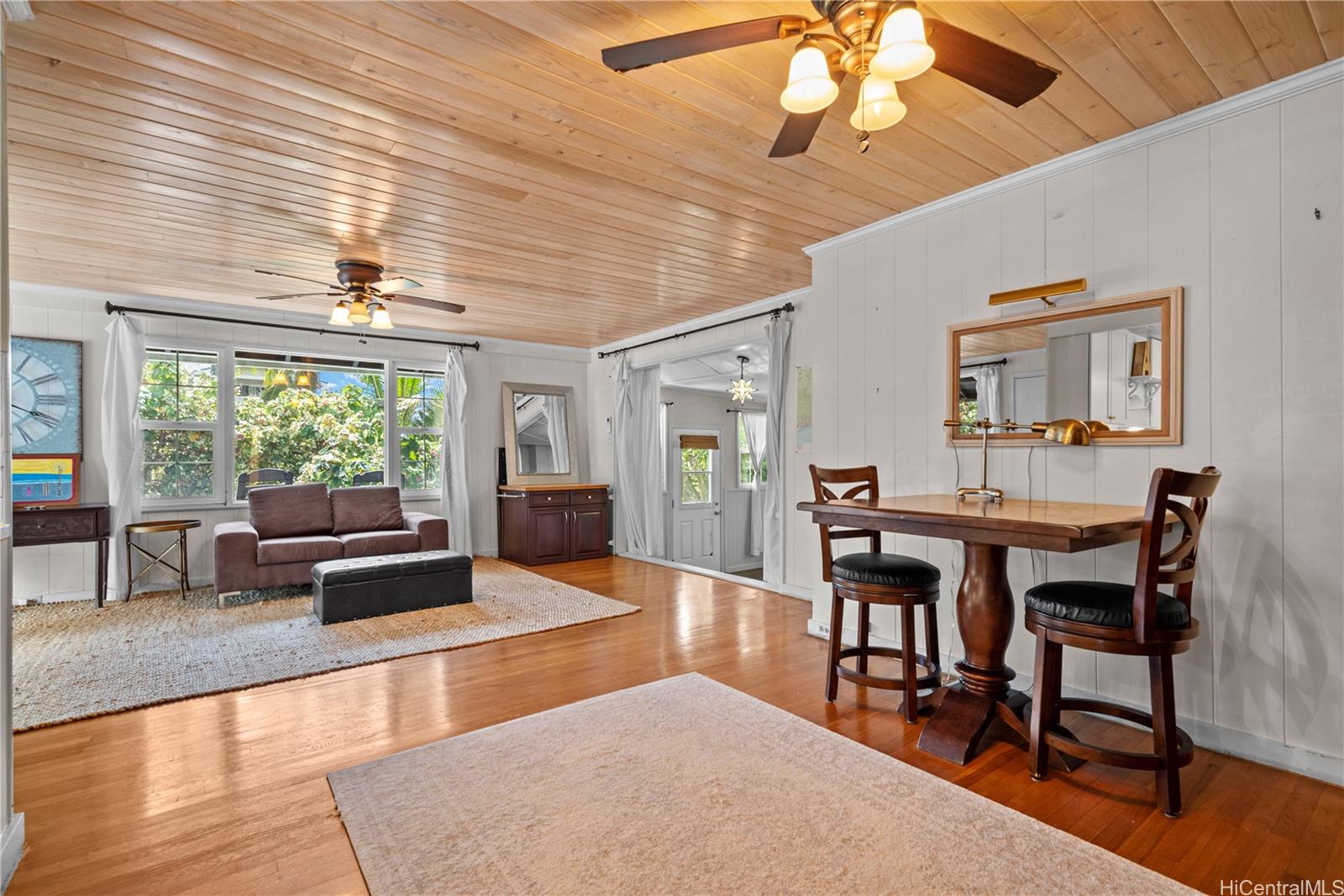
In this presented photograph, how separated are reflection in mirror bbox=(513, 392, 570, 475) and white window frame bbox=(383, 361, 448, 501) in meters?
0.87

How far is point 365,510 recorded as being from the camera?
583cm

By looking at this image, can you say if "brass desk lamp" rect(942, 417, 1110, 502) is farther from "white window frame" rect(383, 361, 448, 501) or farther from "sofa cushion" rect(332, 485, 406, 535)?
"white window frame" rect(383, 361, 448, 501)

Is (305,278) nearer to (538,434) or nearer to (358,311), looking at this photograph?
(358,311)

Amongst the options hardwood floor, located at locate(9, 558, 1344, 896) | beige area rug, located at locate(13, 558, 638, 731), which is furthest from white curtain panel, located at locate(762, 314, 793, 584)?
hardwood floor, located at locate(9, 558, 1344, 896)

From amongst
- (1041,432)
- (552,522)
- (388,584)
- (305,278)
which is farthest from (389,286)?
(1041,432)

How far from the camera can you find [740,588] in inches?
212

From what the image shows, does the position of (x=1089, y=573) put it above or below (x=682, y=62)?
below

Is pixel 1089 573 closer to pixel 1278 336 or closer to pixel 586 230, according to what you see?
pixel 1278 336

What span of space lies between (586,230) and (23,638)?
13.8 feet

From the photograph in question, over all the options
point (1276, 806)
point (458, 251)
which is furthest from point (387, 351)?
point (1276, 806)

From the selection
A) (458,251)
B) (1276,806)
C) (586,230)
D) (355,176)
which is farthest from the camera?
(458,251)

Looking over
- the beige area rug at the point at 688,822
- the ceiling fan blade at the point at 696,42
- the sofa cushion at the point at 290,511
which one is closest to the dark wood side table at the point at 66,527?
the sofa cushion at the point at 290,511

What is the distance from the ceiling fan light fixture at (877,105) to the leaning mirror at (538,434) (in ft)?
19.1

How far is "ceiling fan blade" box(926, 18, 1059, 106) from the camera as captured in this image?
63.2 inches
